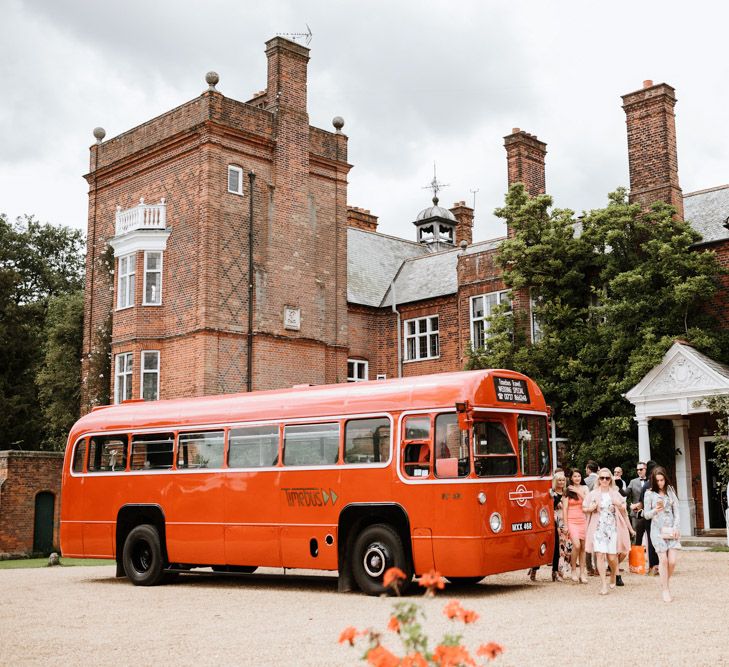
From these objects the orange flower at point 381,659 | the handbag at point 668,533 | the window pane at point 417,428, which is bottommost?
the orange flower at point 381,659

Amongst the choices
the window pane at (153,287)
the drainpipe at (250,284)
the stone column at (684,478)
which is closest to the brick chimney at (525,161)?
the drainpipe at (250,284)

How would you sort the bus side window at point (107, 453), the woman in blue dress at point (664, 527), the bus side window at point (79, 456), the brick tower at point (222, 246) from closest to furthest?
the woman in blue dress at point (664, 527) → the bus side window at point (107, 453) → the bus side window at point (79, 456) → the brick tower at point (222, 246)

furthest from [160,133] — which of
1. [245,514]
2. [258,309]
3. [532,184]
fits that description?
[245,514]

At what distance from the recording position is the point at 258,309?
2880 cm

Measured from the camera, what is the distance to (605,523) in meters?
12.3

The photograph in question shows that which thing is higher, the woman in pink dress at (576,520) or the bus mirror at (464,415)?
the bus mirror at (464,415)

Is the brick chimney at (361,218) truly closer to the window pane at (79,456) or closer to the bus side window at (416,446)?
the window pane at (79,456)

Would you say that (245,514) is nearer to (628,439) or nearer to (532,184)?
(628,439)

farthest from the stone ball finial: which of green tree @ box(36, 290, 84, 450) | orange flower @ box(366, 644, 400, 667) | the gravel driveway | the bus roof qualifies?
orange flower @ box(366, 644, 400, 667)

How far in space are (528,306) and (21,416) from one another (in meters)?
25.5

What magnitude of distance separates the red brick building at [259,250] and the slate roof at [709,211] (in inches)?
2.4

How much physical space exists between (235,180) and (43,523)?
1320cm

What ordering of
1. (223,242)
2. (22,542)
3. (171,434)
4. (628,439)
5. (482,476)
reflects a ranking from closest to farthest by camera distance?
(482,476) → (171,434) → (628,439) → (223,242) → (22,542)

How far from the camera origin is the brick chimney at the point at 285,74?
3036 cm
